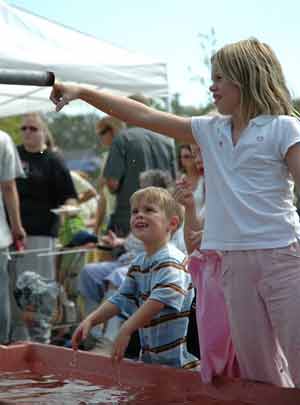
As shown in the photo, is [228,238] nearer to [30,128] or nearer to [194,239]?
[194,239]

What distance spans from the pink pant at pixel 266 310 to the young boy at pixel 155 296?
88 centimetres

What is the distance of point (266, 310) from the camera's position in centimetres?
427

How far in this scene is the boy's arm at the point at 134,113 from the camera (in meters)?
4.52

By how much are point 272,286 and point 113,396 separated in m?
1.14

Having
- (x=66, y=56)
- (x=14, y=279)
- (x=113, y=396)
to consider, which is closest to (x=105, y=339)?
(x=14, y=279)

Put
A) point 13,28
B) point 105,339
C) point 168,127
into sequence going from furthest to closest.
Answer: point 105,339, point 13,28, point 168,127

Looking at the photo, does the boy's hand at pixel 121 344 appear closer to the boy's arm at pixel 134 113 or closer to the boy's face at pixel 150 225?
the boy's face at pixel 150 225

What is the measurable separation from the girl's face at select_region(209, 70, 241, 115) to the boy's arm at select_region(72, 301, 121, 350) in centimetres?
154

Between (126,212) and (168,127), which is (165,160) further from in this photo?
(168,127)

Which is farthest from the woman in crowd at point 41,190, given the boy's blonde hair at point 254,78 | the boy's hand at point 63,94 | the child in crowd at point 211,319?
the boy's blonde hair at point 254,78

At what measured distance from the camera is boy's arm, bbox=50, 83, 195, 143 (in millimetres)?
4520

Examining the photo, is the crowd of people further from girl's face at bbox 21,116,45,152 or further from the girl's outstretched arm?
girl's face at bbox 21,116,45,152

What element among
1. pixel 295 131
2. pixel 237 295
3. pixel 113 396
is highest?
pixel 295 131

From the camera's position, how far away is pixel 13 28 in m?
8.09
